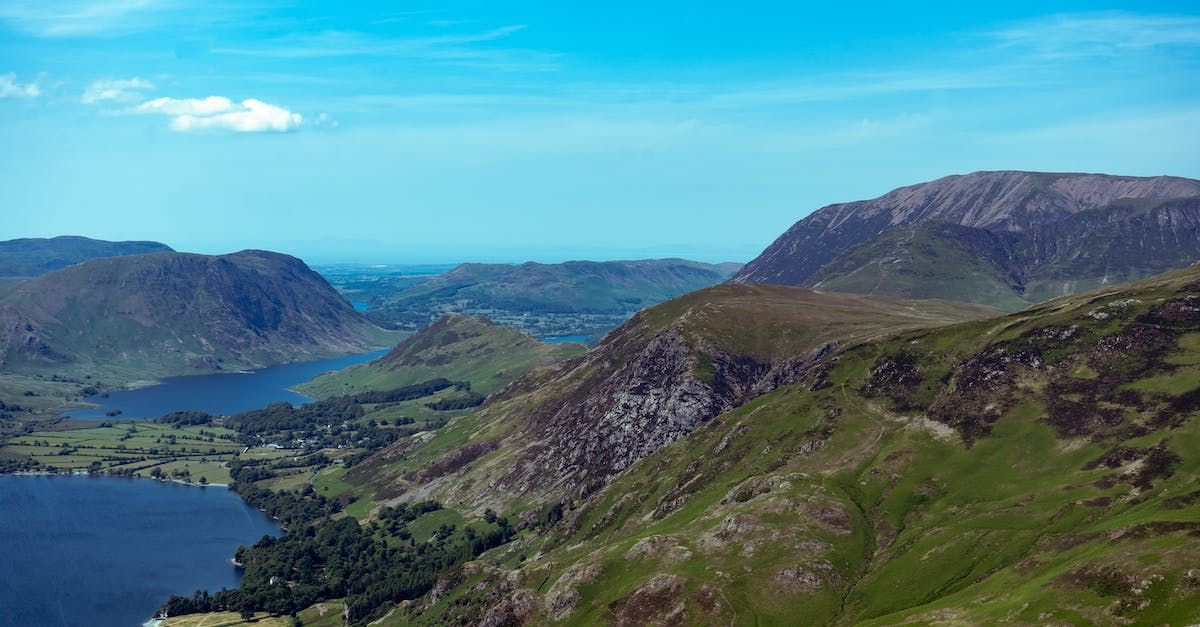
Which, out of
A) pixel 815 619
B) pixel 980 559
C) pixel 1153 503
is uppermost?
pixel 1153 503

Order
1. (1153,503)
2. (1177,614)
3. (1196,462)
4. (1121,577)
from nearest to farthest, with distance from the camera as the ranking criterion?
(1177,614) → (1121,577) → (1153,503) → (1196,462)

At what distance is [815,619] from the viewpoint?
199 metres

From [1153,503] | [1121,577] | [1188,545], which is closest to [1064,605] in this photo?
[1121,577]

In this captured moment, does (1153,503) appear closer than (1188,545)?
No

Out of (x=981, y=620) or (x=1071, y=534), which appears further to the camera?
(x=1071, y=534)

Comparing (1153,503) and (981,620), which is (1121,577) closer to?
(981,620)

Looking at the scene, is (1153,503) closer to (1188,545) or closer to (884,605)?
(1188,545)

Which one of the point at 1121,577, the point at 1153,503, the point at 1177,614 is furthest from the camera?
the point at 1153,503

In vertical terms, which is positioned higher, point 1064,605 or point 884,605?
point 1064,605

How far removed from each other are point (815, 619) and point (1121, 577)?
6545 centimetres

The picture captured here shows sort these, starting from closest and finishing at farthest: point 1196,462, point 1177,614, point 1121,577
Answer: point 1177,614
point 1121,577
point 1196,462

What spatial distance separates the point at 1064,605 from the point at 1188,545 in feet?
81.6

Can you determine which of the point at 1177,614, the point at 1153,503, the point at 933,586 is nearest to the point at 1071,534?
the point at 1153,503

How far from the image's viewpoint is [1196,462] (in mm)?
199375
